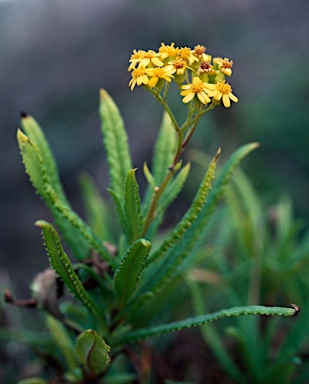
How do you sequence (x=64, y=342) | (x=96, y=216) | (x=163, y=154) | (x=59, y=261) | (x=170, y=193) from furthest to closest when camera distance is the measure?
(x=96, y=216)
(x=64, y=342)
(x=163, y=154)
(x=170, y=193)
(x=59, y=261)

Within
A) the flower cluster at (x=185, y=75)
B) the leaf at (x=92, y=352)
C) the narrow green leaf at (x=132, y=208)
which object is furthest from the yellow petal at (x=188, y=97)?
the leaf at (x=92, y=352)

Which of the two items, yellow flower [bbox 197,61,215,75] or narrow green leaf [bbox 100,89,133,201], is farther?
narrow green leaf [bbox 100,89,133,201]

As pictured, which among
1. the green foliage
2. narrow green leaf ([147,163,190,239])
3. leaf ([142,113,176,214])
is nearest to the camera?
the green foliage

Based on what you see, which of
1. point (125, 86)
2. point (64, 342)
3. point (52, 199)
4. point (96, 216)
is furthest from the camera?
point (125, 86)

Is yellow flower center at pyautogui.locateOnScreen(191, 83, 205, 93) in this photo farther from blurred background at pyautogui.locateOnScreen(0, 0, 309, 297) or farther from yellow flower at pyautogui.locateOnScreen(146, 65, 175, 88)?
blurred background at pyautogui.locateOnScreen(0, 0, 309, 297)

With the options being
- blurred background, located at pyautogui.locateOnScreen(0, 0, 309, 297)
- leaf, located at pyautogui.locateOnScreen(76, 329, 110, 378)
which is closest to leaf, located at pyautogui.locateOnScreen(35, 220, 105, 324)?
leaf, located at pyautogui.locateOnScreen(76, 329, 110, 378)

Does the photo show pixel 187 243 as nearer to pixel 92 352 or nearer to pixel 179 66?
pixel 92 352

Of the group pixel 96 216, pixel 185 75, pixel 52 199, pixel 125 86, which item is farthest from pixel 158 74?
pixel 125 86
